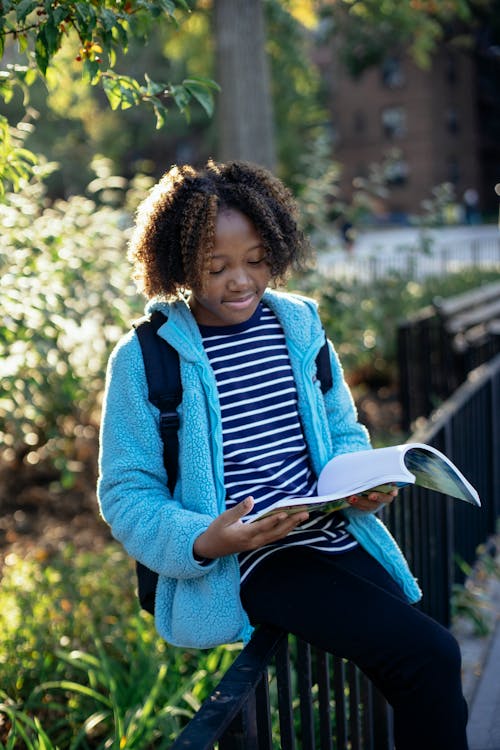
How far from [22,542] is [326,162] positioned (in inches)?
137

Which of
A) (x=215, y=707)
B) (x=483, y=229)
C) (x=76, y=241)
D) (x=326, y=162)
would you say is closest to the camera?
(x=215, y=707)

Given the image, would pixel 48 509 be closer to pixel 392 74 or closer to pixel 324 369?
pixel 324 369

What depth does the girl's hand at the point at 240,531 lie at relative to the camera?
1946 mm

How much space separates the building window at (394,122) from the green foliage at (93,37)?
42.5 metres

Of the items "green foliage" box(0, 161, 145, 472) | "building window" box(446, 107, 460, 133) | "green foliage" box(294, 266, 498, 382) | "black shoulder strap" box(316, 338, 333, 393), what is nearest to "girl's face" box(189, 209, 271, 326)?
"black shoulder strap" box(316, 338, 333, 393)

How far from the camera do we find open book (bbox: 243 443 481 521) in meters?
1.95

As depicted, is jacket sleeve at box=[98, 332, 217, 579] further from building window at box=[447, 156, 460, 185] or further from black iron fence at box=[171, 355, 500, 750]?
building window at box=[447, 156, 460, 185]

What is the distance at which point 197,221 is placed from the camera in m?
2.18

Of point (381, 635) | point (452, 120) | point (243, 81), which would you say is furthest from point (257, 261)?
point (452, 120)

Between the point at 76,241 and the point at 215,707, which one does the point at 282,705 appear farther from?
the point at 76,241

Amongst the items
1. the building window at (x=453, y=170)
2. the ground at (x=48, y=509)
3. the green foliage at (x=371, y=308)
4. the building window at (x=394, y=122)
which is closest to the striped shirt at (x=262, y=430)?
the ground at (x=48, y=509)

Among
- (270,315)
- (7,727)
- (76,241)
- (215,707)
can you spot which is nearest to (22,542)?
(76,241)

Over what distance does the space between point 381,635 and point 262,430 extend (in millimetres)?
539

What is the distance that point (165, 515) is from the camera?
2102 millimetres
